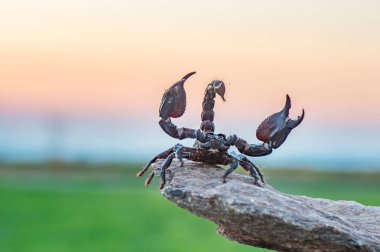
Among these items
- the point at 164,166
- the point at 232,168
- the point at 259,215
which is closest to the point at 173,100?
the point at 164,166

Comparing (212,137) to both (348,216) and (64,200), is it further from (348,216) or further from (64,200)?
(64,200)

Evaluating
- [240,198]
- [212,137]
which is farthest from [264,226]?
[212,137]

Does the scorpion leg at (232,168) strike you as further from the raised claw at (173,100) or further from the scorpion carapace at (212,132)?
the raised claw at (173,100)

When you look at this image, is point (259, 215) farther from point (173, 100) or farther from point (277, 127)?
point (173, 100)

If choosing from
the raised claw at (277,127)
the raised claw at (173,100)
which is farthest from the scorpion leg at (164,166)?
the raised claw at (277,127)

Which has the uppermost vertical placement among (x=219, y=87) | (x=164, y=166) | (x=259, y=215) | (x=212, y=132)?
(x=219, y=87)

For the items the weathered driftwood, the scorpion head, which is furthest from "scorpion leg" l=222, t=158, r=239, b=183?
the scorpion head

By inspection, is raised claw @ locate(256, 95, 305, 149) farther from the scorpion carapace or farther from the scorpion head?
the scorpion head
